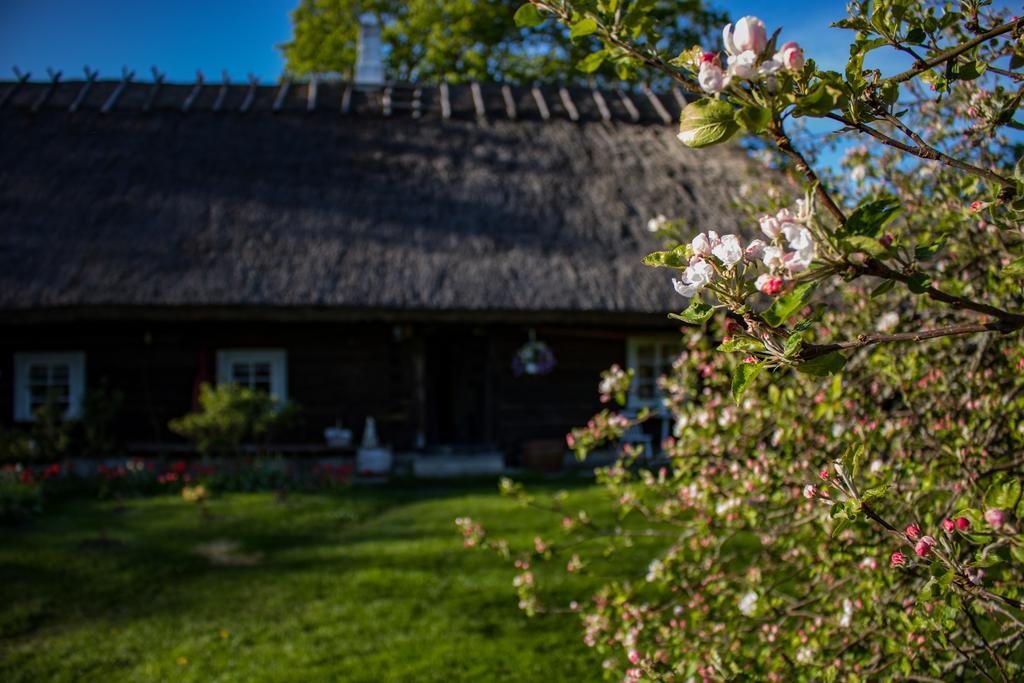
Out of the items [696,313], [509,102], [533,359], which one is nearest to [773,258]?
[696,313]

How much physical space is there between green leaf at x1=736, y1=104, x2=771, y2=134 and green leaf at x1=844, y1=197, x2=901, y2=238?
0.20 meters

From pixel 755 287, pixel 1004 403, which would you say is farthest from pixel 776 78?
pixel 1004 403

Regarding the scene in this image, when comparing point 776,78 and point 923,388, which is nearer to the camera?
point 776,78

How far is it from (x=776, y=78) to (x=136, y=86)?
12869 mm

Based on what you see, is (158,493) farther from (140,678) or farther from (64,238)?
(140,678)

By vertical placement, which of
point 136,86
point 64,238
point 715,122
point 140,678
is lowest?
point 140,678

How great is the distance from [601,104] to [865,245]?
12236 mm

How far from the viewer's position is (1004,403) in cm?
254

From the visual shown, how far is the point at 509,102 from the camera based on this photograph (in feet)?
41.8

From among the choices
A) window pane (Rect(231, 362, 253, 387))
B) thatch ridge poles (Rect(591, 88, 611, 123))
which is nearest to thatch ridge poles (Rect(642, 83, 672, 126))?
thatch ridge poles (Rect(591, 88, 611, 123))

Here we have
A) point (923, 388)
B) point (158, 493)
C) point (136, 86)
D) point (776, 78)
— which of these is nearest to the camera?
point (776, 78)

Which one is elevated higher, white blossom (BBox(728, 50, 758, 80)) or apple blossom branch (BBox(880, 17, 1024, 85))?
apple blossom branch (BBox(880, 17, 1024, 85))

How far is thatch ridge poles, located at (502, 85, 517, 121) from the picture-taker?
493 inches

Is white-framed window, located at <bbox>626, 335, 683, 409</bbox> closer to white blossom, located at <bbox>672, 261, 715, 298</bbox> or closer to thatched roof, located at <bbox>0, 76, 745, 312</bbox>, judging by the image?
thatched roof, located at <bbox>0, 76, 745, 312</bbox>
